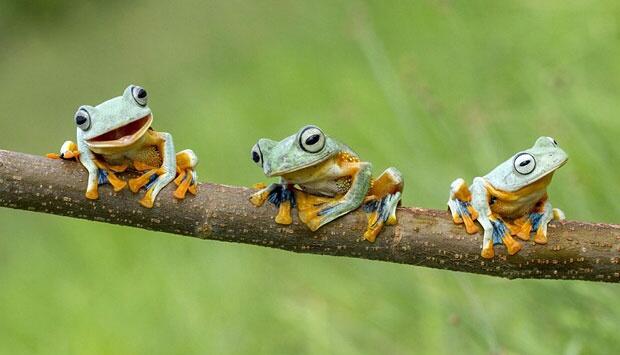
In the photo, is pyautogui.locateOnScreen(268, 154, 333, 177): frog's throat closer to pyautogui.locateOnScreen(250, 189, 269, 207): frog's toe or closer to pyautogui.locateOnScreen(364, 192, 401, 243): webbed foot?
pyautogui.locateOnScreen(250, 189, 269, 207): frog's toe

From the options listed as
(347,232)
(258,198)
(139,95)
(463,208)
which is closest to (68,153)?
(139,95)

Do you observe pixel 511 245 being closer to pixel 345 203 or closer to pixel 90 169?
pixel 345 203

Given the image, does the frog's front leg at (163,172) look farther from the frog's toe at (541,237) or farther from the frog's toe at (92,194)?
the frog's toe at (541,237)

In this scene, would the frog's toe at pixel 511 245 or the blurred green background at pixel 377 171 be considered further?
the blurred green background at pixel 377 171

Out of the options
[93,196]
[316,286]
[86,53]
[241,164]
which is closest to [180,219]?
[93,196]

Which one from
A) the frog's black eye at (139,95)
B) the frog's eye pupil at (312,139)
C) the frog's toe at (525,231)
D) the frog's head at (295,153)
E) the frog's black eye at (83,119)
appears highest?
the frog's black eye at (139,95)

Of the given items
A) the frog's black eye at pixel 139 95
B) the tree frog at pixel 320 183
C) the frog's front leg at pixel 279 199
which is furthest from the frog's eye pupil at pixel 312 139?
the frog's black eye at pixel 139 95
